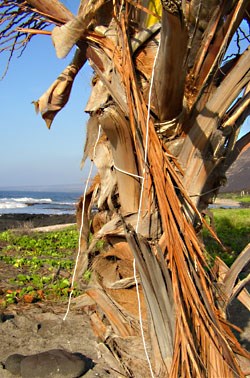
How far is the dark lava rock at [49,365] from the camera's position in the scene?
343cm

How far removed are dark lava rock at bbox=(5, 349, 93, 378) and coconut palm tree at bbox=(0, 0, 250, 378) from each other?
29 centimetres

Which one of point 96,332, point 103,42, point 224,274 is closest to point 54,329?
point 96,332

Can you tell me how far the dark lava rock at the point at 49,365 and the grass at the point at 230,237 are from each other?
421 centimetres

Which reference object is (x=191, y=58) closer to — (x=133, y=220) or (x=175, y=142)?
(x=175, y=142)

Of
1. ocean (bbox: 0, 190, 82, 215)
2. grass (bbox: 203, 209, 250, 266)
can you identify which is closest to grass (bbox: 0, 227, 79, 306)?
grass (bbox: 203, 209, 250, 266)

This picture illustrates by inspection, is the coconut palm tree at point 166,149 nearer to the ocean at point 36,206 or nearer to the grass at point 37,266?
the grass at point 37,266

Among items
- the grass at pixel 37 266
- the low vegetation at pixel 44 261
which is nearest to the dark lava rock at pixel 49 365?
the low vegetation at pixel 44 261

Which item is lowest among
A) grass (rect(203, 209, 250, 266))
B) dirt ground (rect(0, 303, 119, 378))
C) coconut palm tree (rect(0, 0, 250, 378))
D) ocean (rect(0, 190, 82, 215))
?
ocean (rect(0, 190, 82, 215))

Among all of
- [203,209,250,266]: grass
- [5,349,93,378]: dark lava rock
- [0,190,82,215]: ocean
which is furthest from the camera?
[0,190,82,215]: ocean

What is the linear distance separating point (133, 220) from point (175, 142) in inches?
25.8

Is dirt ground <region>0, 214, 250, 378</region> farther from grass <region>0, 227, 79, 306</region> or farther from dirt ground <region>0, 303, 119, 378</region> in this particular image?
grass <region>0, 227, 79, 306</region>

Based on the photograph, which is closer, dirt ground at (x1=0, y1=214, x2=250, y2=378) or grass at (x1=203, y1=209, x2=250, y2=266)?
dirt ground at (x1=0, y1=214, x2=250, y2=378)

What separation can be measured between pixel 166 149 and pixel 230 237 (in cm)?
796

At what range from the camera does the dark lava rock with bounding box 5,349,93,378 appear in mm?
3426
